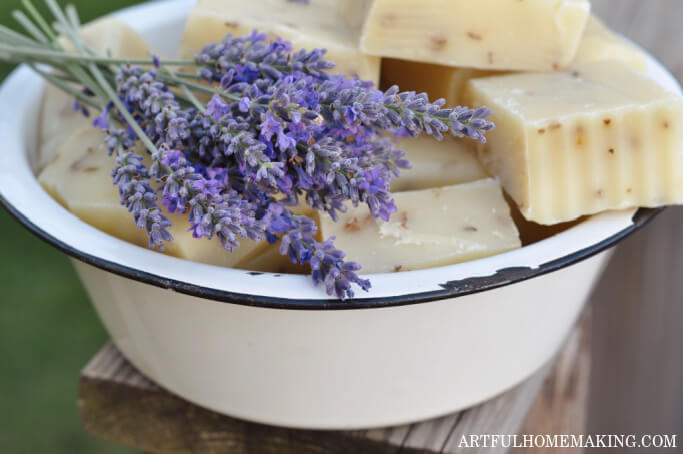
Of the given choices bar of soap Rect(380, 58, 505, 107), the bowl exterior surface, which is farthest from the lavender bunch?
bar of soap Rect(380, 58, 505, 107)

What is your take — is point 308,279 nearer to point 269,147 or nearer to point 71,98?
point 269,147

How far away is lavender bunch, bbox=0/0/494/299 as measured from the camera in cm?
73

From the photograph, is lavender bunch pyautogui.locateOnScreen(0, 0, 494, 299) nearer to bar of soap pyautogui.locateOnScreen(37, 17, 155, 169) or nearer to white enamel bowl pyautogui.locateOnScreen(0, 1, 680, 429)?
white enamel bowl pyautogui.locateOnScreen(0, 1, 680, 429)

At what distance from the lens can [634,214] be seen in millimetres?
916

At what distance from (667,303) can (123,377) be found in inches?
45.6

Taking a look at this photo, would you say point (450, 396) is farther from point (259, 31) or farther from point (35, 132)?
point (35, 132)

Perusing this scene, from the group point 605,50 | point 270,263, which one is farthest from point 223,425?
point 605,50

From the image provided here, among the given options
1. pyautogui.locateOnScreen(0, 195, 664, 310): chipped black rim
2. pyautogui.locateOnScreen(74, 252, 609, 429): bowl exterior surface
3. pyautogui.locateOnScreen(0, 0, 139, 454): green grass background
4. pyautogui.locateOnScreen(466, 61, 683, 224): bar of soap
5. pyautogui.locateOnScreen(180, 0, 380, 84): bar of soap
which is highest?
pyautogui.locateOnScreen(180, 0, 380, 84): bar of soap

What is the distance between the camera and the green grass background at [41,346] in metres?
1.95

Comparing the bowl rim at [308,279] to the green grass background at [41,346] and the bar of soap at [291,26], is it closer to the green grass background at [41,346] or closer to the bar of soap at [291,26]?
the bar of soap at [291,26]

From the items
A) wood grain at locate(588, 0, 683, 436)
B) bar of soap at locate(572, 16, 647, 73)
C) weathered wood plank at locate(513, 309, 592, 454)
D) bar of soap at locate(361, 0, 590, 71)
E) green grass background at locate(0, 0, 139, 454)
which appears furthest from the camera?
green grass background at locate(0, 0, 139, 454)

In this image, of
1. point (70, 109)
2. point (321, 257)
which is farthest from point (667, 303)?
point (70, 109)

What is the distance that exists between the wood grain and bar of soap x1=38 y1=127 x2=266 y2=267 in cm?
100

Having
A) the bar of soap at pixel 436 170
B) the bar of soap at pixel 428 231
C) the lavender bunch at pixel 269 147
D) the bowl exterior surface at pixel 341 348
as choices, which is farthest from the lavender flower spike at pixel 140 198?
the bar of soap at pixel 436 170
